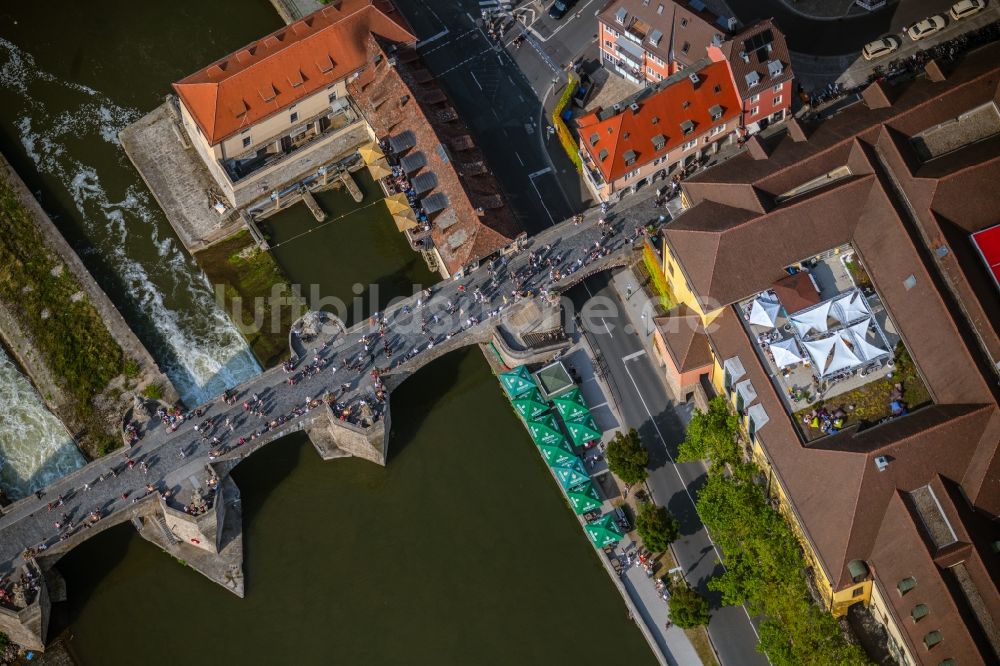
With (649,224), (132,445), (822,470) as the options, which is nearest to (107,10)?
(132,445)

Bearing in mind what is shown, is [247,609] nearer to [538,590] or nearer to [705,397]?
[538,590]

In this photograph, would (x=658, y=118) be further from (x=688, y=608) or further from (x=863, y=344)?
(x=688, y=608)

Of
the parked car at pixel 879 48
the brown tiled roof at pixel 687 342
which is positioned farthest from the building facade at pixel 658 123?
the parked car at pixel 879 48

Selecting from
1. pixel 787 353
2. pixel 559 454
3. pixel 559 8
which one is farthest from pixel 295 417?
pixel 559 8

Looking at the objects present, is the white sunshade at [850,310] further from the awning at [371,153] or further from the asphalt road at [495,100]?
the awning at [371,153]

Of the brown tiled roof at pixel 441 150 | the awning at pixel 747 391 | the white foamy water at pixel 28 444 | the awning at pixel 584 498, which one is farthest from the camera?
the brown tiled roof at pixel 441 150

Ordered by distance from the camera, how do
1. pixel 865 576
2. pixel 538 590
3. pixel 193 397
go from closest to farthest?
pixel 865 576 → pixel 538 590 → pixel 193 397
